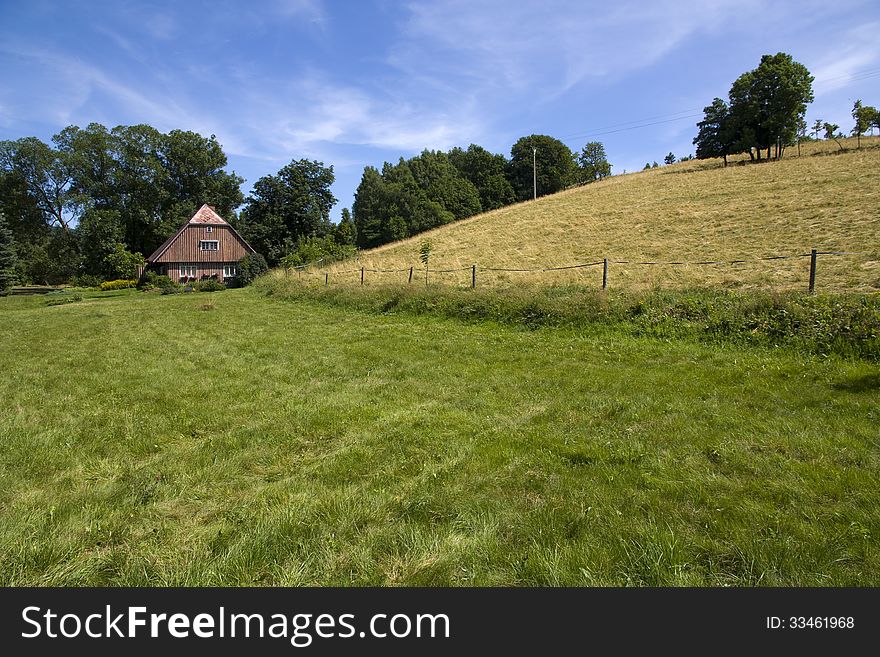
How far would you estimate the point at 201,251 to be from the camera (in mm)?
46875

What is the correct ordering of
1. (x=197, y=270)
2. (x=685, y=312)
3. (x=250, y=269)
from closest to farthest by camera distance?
(x=685, y=312) < (x=250, y=269) < (x=197, y=270)

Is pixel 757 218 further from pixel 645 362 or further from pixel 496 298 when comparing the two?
pixel 645 362

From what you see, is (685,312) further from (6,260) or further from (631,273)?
(6,260)

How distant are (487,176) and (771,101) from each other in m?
39.3

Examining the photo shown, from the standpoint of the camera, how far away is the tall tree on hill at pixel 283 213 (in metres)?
51.6

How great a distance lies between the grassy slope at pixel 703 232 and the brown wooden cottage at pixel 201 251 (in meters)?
24.9

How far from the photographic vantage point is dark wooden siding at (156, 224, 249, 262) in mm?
45584

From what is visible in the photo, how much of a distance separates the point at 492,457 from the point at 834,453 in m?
3.37

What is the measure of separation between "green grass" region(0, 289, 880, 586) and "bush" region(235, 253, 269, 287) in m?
35.7

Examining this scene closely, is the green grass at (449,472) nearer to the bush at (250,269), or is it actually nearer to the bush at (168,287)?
the bush at (168,287)

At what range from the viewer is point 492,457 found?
444cm

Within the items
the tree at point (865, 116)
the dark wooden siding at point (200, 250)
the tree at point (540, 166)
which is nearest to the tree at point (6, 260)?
the dark wooden siding at point (200, 250)

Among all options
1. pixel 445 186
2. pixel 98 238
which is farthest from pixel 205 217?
pixel 445 186

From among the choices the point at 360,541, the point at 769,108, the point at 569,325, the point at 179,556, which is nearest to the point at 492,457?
the point at 360,541
